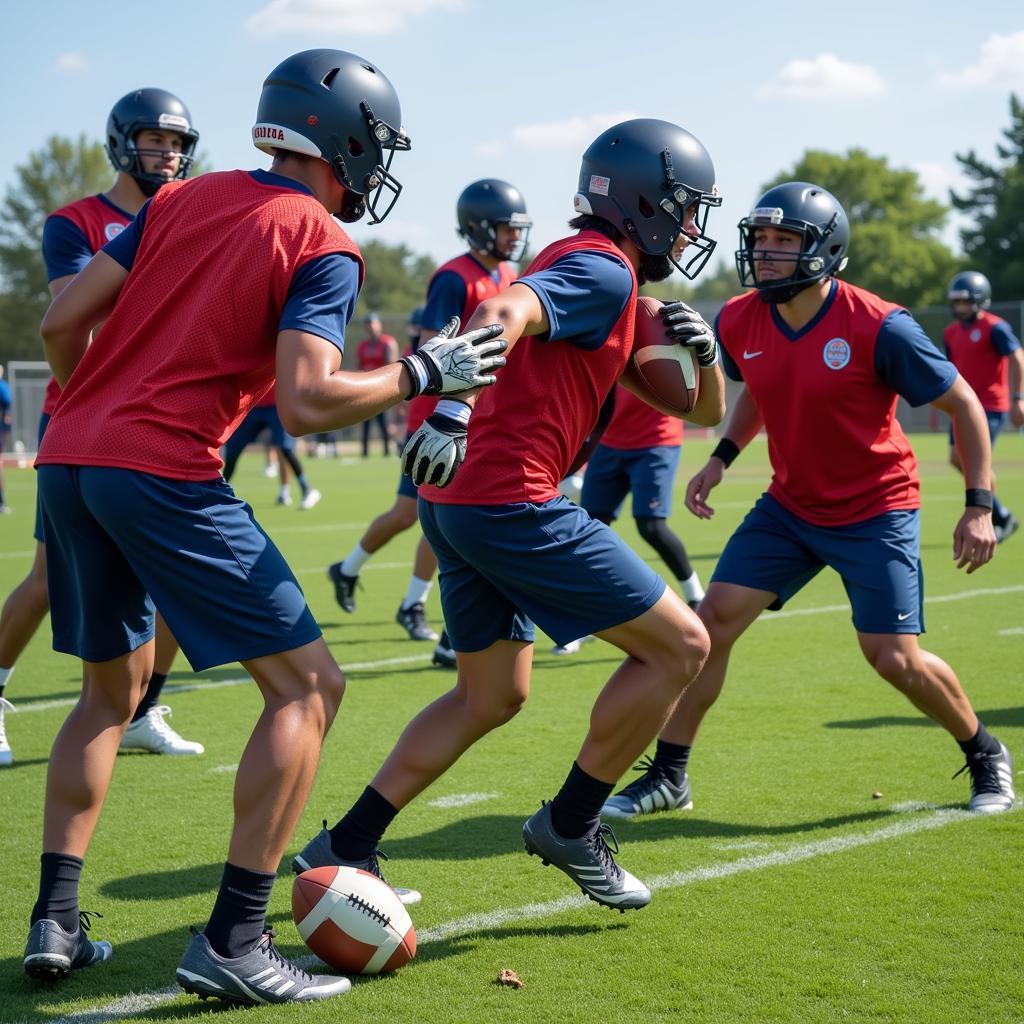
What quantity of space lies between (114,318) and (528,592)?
1.31 meters

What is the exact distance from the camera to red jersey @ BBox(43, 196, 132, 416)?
6000mm

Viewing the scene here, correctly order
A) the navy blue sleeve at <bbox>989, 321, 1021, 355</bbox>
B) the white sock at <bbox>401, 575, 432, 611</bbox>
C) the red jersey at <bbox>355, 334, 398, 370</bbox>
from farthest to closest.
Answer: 1. the red jersey at <bbox>355, 334, 398, 370</bbox>
2. the navy blue sleeve at <bbox>989, 321, 1021, 355</bbox>
3. the white sock at <bbox>401, 575, 432, 611</bbox>

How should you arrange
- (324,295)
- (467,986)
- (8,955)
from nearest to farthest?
(324,295) → (467,986) → (8,955)

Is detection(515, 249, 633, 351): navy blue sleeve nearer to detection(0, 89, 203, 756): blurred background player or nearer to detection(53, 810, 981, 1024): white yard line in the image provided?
detection(53, 810, 981, 1024): white yard line

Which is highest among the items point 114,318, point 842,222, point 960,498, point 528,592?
point 842,222

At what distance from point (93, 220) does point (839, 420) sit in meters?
3.29

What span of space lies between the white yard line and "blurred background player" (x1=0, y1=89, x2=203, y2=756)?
234 centimetres

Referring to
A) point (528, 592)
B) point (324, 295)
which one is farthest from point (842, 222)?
point (324, 295)

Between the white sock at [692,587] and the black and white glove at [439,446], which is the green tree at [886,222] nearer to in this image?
the white sock at [692,587]

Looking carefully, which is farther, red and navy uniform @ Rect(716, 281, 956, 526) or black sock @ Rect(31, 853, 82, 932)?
red and navy uniform @ Rect(716, 281, 956, 526)

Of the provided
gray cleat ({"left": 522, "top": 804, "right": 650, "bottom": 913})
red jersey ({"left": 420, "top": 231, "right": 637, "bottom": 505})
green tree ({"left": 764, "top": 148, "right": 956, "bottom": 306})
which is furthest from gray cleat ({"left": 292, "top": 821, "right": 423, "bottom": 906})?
green tree ({"left": 764, "top": 148, "right": 956, "bottom": 306})

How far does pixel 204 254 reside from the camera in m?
3.36

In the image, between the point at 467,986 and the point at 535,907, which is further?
the point at 535,907

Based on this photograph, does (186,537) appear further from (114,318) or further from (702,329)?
(702,329)
